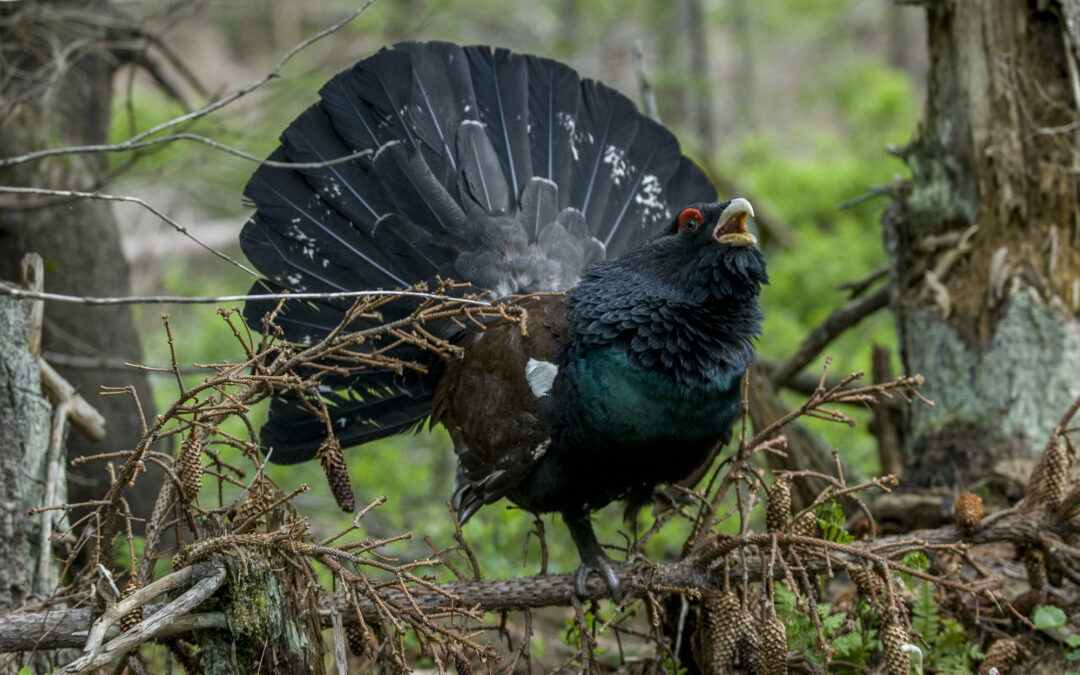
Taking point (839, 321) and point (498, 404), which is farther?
point (839, 321)

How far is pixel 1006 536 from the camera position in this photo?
3.35 m

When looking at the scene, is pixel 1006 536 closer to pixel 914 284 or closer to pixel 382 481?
pixel 914 284

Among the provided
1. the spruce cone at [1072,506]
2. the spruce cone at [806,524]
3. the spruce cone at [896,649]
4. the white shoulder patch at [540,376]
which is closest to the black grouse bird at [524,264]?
the white shoulder patch at [540,376]

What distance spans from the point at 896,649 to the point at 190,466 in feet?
6.88

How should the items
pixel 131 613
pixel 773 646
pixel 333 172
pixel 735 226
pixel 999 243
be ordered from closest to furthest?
pixel 131 613 → pixel 773 646 → pixel 735 226 → pixel 333 172 → pixel 999 243

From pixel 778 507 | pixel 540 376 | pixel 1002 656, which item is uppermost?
pixel 540 376

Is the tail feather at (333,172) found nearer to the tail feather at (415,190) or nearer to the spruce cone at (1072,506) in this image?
the tail feather at (415,190)

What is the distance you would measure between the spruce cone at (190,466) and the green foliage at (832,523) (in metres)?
2.10

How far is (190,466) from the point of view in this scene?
106 inches

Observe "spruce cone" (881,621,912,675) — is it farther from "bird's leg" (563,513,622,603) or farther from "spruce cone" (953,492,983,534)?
"bird's leg" (563,513,622,603)

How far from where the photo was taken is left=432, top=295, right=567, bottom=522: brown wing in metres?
3.54

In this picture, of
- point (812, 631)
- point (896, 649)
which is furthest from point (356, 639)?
point (896, 649)

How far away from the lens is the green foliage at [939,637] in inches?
131

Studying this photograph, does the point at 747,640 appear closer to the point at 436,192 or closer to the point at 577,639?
the point at 577,639
